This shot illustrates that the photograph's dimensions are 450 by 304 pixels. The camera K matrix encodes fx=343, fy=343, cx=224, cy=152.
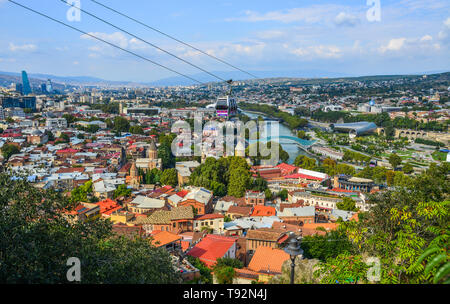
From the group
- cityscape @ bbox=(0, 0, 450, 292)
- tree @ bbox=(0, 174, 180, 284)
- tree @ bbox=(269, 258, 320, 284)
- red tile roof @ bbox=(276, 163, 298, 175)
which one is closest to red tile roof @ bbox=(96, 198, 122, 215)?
cityscape @ bbox=(0, 0, 450, 292)

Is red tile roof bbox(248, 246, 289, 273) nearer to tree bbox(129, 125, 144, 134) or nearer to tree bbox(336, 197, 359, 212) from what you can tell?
tree bbox(336, 197, 359, 212)

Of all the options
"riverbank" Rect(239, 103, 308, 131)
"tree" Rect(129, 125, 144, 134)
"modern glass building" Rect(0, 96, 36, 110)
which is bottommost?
"tree" Rect(129, 125, 144, 134)

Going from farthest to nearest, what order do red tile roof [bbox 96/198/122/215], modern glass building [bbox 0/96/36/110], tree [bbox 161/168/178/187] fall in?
modern glass building [bbox 0/96/36/110], tree [bbox 161/168/178/187], red tile roof [bbox 96/198/122/215]

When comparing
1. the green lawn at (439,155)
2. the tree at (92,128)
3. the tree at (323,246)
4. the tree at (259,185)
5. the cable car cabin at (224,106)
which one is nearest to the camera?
the tree at (323,246)

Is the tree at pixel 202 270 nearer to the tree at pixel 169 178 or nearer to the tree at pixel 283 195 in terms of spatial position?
the tree at pixel 283 195

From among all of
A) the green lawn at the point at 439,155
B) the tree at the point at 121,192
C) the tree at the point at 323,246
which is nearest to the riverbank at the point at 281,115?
the green lawn at the point at 439,155

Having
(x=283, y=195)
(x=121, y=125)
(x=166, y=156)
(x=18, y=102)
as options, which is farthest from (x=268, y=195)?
(x=18, y=102)

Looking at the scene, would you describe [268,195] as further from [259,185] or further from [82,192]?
[82,192]
